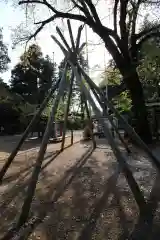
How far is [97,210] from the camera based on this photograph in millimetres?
5172

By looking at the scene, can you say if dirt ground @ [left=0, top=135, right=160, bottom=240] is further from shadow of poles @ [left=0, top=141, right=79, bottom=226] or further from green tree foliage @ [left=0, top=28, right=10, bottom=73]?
green tree foliage @ [left=0, top=28, right=10, bottom=73]

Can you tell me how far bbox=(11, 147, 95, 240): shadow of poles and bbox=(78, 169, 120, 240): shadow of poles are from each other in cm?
71

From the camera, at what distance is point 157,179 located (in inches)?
278

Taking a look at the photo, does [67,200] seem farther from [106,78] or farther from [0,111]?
[0,111]

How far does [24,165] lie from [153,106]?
36.4ft

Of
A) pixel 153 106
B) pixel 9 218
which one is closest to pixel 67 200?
pixel 9 218

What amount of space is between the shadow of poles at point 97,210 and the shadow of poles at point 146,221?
567mm

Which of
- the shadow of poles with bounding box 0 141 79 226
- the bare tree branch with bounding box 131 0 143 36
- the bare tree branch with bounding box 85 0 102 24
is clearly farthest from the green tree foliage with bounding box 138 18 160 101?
the shadow of poles with bounding box 0 141 79 226

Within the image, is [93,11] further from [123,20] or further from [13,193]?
[13,193]

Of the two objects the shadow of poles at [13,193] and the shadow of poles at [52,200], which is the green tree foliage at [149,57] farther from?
the shadow of poles at [13,193]

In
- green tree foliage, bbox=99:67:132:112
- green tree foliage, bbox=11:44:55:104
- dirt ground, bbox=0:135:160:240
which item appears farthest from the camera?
green tree foliage, bbox=11:44:55:104

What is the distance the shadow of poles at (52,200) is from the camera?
14.3ft

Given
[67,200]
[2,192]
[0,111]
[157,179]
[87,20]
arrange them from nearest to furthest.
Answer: [67,200] → [2,192] → [157,179] → [87,20] → [0,111]

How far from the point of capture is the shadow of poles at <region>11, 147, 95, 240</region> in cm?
435
